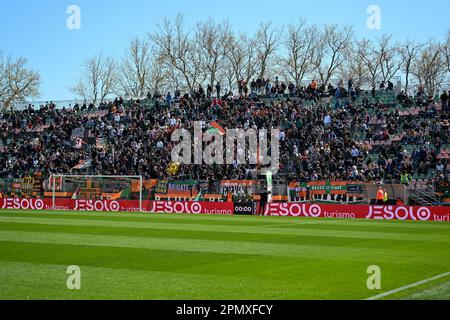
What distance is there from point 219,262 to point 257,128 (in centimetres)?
3262

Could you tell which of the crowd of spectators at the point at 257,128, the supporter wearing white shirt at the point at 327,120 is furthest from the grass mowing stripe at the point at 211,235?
the supporter wearing white shirt at the point at 327,120

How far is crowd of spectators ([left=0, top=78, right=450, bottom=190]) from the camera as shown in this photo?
4191cm

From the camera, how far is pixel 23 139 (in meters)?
58.9

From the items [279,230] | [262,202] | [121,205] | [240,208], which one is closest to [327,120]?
[262,202]

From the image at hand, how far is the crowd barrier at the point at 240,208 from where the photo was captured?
3431 centimetres

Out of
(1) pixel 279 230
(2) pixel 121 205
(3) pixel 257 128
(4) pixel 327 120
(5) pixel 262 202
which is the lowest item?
(1) pixel 279 230

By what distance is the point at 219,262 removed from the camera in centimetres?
1525

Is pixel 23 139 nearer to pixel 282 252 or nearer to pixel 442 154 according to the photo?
pixel 442 154

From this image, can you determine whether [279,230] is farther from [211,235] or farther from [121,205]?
[121,205]

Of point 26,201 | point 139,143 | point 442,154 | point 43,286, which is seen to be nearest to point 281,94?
point 139,143

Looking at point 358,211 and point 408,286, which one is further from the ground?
point 358,211

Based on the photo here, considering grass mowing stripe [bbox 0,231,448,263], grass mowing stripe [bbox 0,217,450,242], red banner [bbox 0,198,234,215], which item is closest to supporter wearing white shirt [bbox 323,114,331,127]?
red banner [bbox 0,198,234,215]

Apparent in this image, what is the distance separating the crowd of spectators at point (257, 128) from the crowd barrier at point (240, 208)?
129 inches

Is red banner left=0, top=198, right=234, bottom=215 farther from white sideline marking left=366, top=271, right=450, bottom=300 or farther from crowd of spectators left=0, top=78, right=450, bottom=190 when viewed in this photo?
white sideline marking left=366, top=271, right=450, bottom=300
